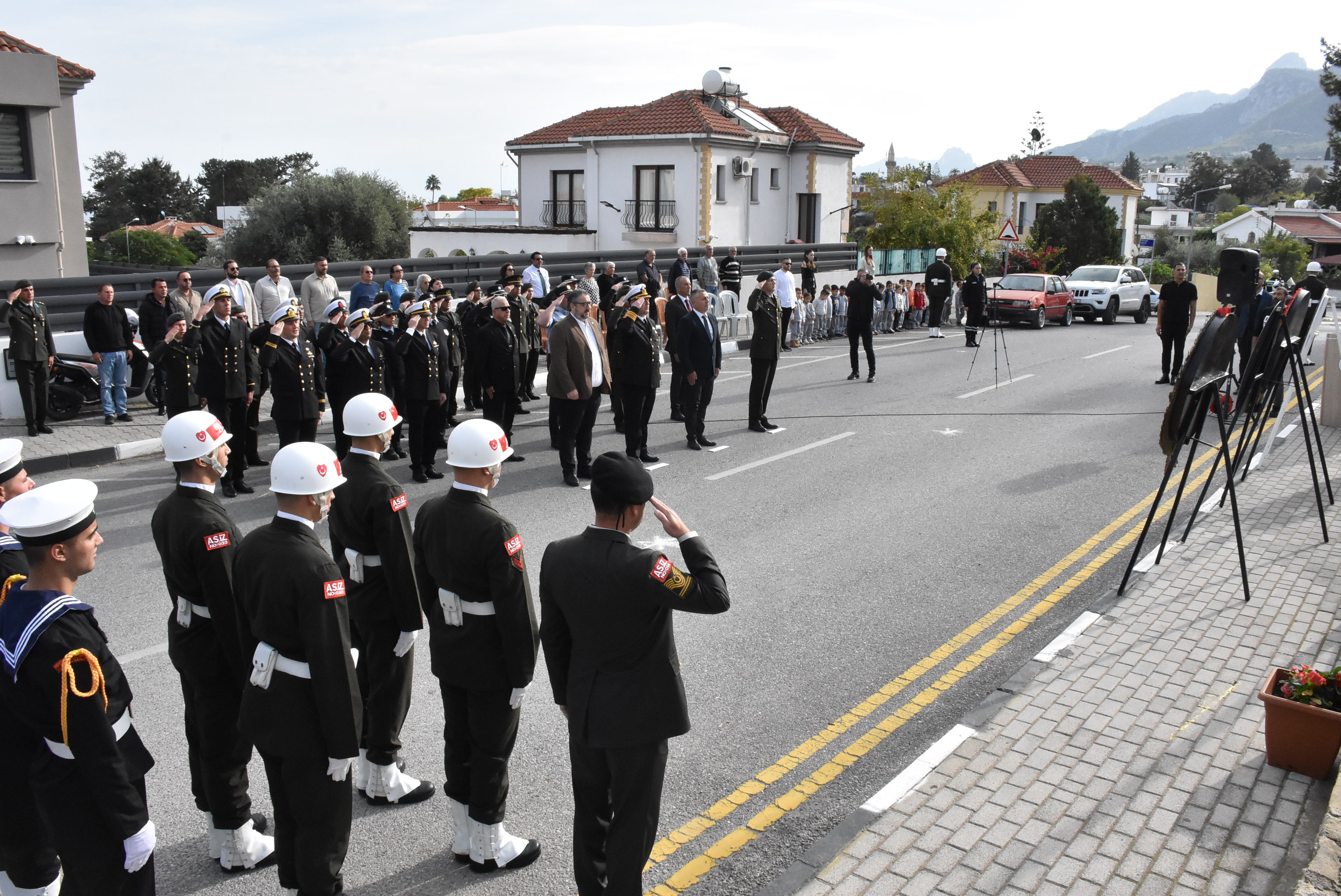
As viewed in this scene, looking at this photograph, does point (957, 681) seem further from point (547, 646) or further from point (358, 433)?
point (358, 433)

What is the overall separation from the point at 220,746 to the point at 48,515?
1588 mm

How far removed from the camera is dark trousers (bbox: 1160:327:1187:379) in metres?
17.5

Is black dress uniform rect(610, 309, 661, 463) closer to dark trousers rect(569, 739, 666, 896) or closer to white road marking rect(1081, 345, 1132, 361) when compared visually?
dark trousers rect(569, 739, 666, 896)

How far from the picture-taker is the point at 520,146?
43125 millimetres

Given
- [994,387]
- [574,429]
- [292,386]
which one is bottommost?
[994,387]

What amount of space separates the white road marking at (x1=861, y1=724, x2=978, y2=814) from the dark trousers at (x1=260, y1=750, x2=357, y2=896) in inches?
99.0

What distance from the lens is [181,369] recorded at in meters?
11.2

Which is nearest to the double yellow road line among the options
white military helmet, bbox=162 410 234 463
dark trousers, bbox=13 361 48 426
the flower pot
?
the flower pot

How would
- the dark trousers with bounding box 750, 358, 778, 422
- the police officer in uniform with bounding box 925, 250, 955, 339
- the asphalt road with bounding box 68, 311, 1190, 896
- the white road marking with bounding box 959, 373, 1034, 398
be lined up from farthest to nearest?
the police officer in uniform with bounding box 925, 250, 955, 339
the white road marking with bounding box 959, 373, 1034, 398
the dark trousers with bounding box 750, 358, 778, 422
the asphalt road with bounding box 68, 311, 1190, 896

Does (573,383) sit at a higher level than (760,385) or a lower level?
higher

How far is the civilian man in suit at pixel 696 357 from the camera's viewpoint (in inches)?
498

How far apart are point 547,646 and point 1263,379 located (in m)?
8.32

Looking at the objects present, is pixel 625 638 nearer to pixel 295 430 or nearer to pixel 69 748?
pixel 69 748

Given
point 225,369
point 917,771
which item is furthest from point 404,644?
point 225,369
